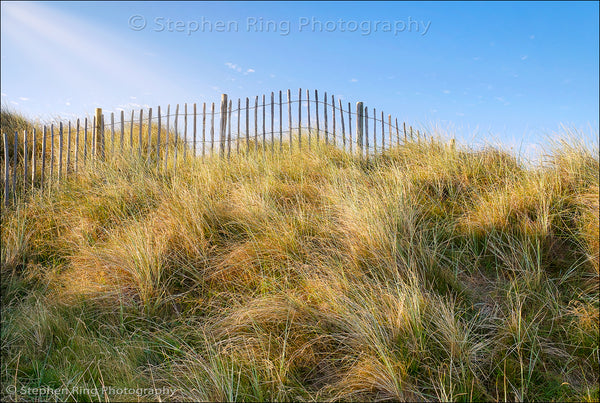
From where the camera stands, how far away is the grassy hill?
2609 millimetres

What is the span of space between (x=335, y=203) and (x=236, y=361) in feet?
7.64

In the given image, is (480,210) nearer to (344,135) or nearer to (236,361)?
(236,361)

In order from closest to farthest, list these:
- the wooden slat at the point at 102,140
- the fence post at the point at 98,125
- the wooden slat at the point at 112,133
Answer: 1. the wooden slat at the point at 112,133
2. the wooden slat at the point at 102,140
3. the fence post at the point at 98,125

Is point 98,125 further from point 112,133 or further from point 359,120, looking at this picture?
point 359,120

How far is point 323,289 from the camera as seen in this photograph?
3172mm

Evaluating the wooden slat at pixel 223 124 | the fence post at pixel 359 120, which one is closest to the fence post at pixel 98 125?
the wooden slat at pixel 223 124

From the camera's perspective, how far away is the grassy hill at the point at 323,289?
103 inches

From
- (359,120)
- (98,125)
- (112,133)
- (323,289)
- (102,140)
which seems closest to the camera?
(323,289)

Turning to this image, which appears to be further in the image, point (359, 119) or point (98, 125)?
point (359, 119)

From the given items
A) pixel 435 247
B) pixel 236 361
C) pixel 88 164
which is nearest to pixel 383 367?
pixel 236 361

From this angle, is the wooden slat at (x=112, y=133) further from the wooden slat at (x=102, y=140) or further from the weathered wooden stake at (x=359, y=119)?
the weathered wooden stake at (x=359, y=119)

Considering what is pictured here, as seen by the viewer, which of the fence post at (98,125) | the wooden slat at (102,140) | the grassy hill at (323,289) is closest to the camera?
the grassy hill at (323,289)

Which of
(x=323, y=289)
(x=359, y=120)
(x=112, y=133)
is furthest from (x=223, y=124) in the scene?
(x=323, y=289)

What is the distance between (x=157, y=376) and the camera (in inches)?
110
